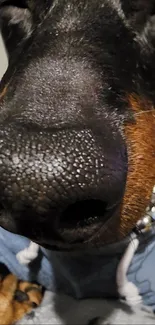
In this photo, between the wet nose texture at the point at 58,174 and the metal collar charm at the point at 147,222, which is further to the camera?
the metal collar charm at the point at 147,222

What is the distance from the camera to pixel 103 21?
1121 mm

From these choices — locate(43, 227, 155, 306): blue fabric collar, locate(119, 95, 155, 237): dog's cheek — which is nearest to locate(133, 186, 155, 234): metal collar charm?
locate(43, 227, 155, 306): blue fabric collar

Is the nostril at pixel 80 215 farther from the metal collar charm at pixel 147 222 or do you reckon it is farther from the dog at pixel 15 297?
the dog at pixel 15 297

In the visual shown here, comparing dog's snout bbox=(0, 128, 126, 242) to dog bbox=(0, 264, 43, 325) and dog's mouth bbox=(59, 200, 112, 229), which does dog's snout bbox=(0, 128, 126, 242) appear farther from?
dog bbox=(0, 264, 43, 325)

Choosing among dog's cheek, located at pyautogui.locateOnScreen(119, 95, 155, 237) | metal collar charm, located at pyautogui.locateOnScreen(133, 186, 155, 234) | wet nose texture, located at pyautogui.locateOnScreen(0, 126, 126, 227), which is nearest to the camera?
wet nose texture, located at pyautogui.locateOnScreen(0, 126, 126, 227)

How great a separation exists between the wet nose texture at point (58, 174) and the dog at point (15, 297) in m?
0.57

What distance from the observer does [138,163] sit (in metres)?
1.02

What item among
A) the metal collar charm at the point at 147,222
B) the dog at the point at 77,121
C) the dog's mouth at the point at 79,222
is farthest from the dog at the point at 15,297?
the dog's mouth at the point at 79,222

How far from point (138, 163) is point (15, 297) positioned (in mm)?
575

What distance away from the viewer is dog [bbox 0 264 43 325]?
1382 millimetres

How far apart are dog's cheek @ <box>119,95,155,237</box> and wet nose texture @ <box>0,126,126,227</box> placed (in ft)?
0.36

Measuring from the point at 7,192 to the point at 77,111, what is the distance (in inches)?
6.8

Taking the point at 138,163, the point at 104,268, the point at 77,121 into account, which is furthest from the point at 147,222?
the point at 77,121

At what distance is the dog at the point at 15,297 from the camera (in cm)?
138
